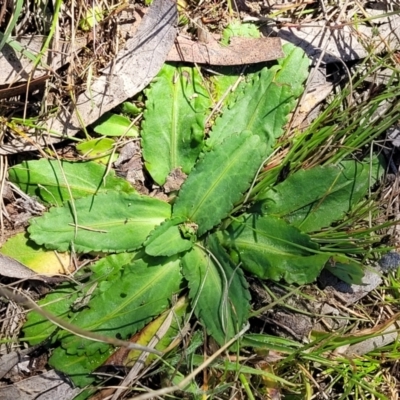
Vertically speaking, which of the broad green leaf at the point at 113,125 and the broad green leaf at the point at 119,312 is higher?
the broad green leaf at the point at 113,125

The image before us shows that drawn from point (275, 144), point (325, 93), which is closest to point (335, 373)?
point (275, 144)

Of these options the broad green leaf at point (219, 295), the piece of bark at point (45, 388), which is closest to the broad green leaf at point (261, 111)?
the broad green leaf at point (219, 295)

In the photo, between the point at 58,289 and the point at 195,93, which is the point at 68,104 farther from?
the point at 58,289

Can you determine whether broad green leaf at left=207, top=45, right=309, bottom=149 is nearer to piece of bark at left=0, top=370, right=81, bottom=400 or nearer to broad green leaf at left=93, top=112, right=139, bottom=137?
broad green leaf at left=93, top=112, right=139, bottom=137

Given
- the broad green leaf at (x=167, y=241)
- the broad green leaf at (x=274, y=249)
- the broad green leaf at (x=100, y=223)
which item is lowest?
the broad green leaf at (x=274, y=249)

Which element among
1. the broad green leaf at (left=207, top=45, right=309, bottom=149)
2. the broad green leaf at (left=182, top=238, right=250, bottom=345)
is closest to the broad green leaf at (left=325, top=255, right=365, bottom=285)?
the broad green leaf at (left=182, top=238, right=250, bottom=345)

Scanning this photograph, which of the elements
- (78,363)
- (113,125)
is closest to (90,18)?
(113,125)

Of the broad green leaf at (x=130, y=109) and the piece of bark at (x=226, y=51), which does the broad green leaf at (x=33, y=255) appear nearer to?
the broad green leaf at (x=130, y=109)
